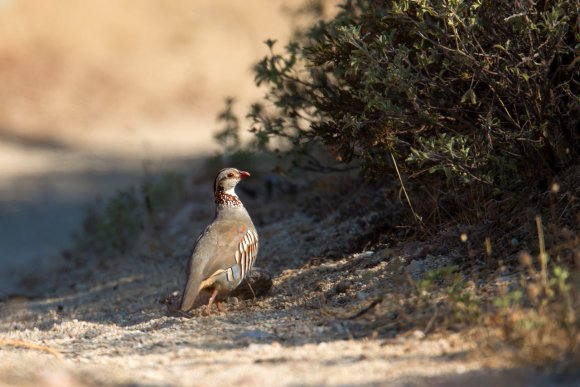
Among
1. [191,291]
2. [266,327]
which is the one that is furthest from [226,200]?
[266,327]

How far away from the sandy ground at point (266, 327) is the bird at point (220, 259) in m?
0.19

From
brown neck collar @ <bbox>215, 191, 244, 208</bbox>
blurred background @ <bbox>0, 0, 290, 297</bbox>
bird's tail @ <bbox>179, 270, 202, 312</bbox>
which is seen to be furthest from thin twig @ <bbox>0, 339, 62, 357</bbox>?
blurred background @ <bbox>0, 0, 290, 297</bbox>

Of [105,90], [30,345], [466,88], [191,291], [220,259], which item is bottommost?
[30,345]

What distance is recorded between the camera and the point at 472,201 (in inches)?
279

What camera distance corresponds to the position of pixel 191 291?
6781mm

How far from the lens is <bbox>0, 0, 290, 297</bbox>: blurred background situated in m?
15.6

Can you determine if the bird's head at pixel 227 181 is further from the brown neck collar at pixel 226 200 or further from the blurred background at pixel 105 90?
the blurred background at pixel 105 90

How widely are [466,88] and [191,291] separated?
101 inches

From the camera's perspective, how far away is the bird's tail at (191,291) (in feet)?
22.1

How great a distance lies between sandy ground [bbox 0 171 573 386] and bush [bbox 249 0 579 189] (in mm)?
868

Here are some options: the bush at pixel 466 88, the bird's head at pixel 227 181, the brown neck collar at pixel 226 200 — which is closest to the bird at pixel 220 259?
the brown neck collar at pixel 226 200

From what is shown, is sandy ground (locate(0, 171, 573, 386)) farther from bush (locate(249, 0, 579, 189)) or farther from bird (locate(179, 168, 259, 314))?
bush (locate(249, 0, 579, 189))

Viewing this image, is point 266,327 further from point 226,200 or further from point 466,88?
point 466,88

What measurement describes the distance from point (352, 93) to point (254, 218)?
388 centimetres
